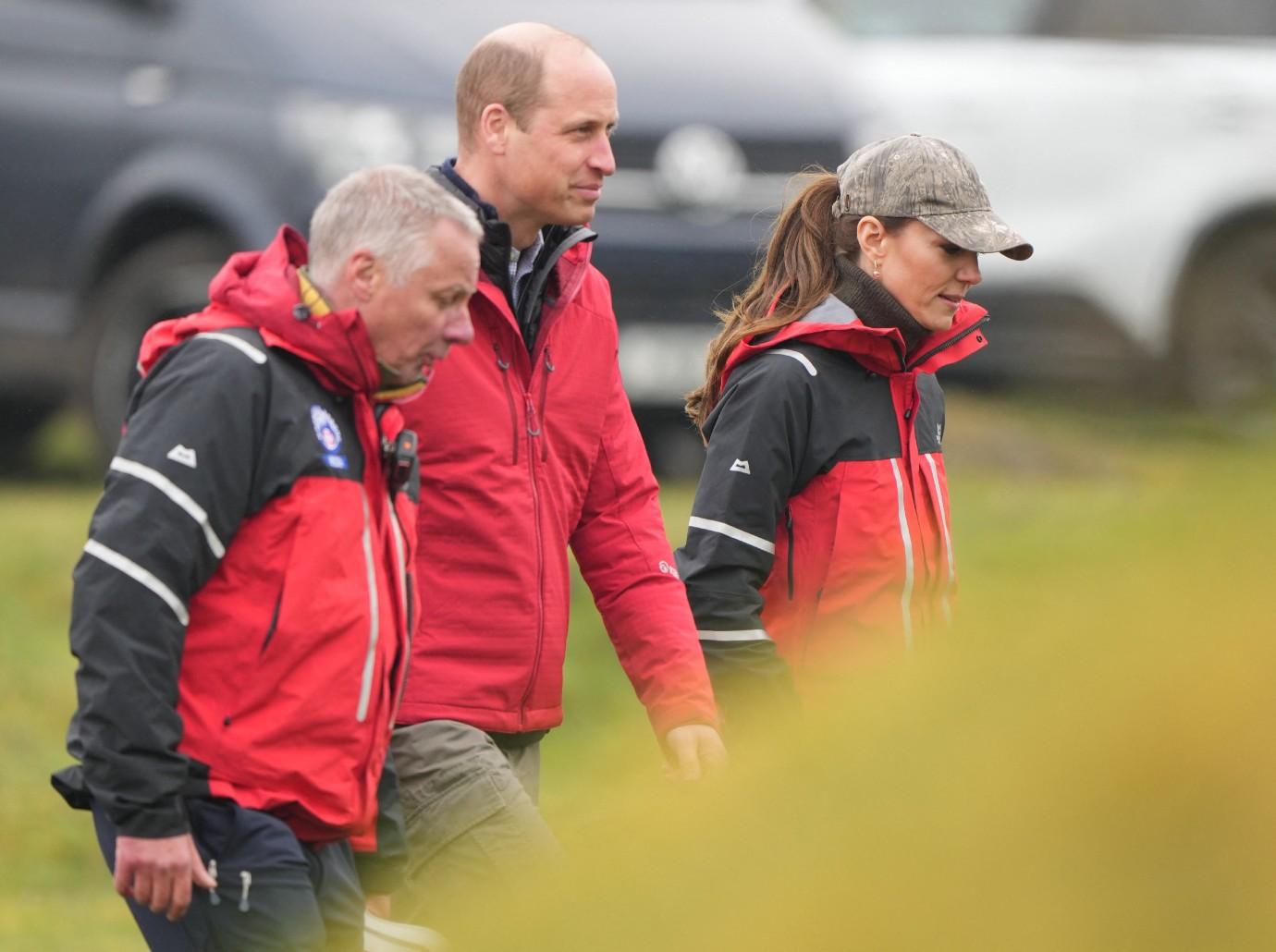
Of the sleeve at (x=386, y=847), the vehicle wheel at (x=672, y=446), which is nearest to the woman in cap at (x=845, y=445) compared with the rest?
the sleeve at (x=386, y=847)

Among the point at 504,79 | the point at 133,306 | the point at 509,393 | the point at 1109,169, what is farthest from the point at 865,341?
the point at 1109,169

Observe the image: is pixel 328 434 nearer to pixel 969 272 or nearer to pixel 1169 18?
pixel 969 272

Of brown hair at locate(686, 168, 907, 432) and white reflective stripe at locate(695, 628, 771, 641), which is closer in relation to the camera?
white reflective stripe at locate(695, 628, 771, 641)

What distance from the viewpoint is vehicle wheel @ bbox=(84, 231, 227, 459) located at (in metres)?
8.83

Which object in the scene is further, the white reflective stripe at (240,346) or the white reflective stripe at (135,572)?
the white reflective stripe at (240,346)

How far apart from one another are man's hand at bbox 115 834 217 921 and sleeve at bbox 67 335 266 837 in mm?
18

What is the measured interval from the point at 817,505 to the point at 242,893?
1.29 meters

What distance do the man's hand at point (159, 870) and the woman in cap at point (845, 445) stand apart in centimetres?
117

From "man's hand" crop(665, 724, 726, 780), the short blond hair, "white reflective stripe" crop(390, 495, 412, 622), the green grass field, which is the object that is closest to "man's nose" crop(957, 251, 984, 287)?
"man's hand" crop(665, 724, 726, 780)

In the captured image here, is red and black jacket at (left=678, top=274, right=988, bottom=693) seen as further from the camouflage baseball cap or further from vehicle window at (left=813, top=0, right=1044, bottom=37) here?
vehicle window at (left=813, top=0, right=1044, bottom=37)

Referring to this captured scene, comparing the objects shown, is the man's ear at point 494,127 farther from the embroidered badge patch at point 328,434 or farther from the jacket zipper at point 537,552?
the embroidered badge patch at point 328,434

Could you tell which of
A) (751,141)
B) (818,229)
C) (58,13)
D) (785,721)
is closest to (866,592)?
(818,229)

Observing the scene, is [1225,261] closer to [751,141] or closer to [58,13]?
[751,141]

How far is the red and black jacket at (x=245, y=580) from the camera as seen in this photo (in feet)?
9.61
